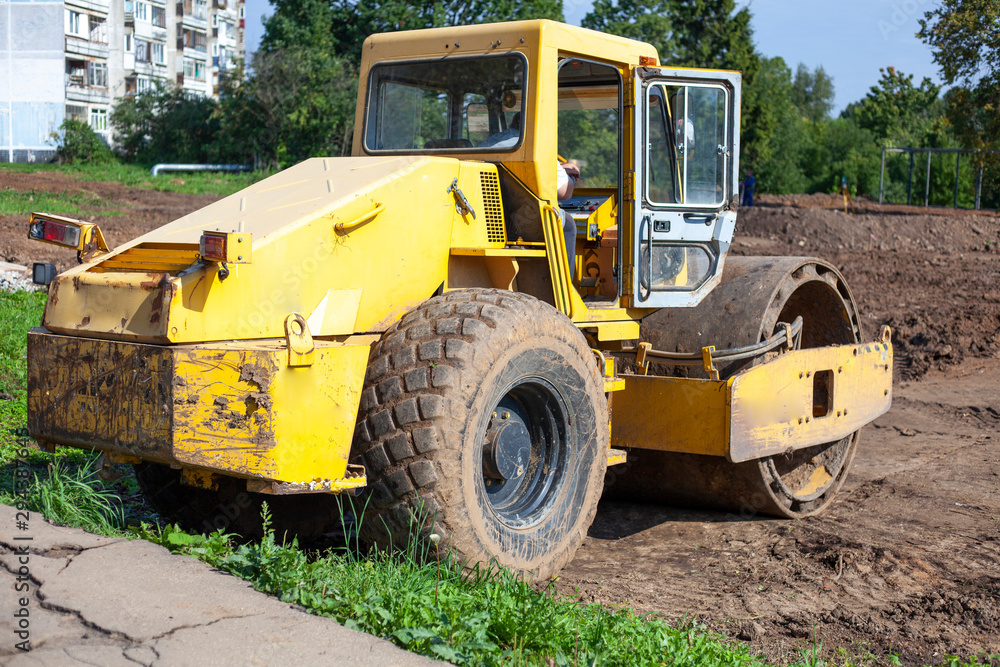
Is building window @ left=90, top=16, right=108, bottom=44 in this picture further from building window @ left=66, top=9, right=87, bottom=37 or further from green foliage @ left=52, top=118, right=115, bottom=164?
green foliage @ left=52, top=118, right=115, bottom=164

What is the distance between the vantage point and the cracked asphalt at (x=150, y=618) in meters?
3.09

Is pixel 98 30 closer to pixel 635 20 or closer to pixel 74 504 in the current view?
pixel 635 20

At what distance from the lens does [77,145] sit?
3941 centimetres

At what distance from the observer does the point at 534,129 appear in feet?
16.7

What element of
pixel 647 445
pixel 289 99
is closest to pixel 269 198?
pixel 647 445

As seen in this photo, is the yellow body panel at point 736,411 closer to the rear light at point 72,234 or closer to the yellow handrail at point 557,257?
the yellow handrail at point 557,257

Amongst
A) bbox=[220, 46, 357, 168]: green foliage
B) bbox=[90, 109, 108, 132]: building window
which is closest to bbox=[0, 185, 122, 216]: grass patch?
bbox=[220, 46, 357, 168]: green foliage

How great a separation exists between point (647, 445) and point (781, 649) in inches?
64.9

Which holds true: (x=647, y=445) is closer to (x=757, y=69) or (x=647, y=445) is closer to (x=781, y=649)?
(x=781, y=649)

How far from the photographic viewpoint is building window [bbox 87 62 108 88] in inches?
2028

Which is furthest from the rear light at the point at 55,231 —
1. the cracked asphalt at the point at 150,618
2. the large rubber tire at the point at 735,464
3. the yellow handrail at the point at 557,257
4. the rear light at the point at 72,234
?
the large rubber tire at the point at 735,464

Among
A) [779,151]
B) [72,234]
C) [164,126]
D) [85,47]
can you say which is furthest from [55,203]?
[779,151]

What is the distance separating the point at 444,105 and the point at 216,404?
255 cm

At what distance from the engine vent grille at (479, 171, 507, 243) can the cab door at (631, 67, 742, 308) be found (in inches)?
33.4
